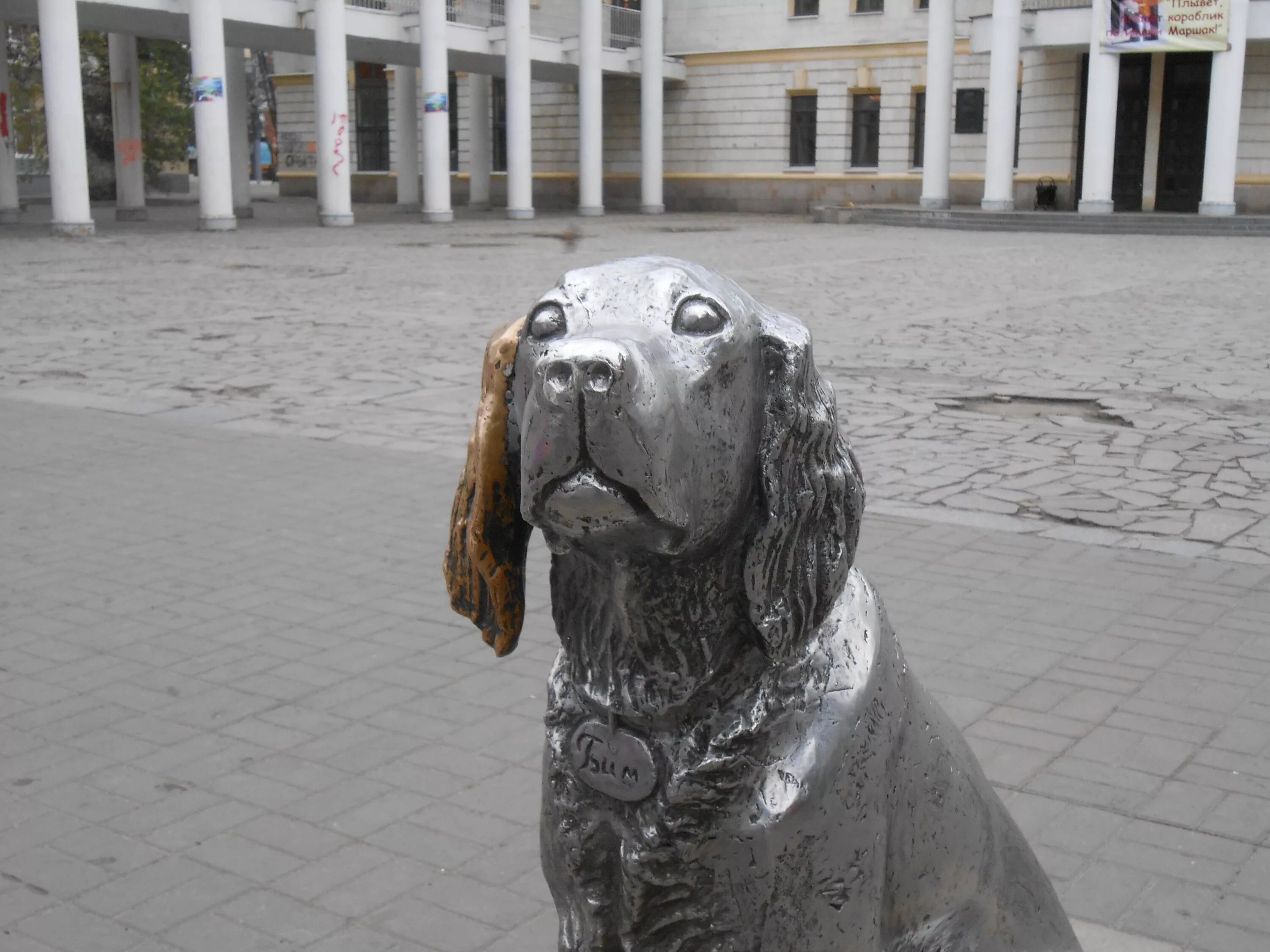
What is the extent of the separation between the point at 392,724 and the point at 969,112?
38.1m

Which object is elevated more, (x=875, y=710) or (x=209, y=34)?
(x=209, y=34)

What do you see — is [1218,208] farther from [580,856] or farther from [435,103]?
[580,856]

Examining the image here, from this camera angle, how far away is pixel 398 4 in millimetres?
33562

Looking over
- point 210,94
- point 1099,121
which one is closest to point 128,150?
point 210,94

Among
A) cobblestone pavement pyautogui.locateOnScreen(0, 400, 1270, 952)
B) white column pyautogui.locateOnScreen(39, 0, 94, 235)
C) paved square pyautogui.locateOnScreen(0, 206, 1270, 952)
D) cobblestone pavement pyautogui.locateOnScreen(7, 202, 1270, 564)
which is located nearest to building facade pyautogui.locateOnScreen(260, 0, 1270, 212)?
cobblestone pavement pyautogui.locateOnScreen(7, 202, 1270, 564)

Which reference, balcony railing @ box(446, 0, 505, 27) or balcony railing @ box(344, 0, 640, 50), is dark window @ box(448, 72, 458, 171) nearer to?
balcony railing @ box(344, 0, 640, 50)

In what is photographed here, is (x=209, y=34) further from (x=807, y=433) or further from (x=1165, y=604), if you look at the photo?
(x=807, y=433)

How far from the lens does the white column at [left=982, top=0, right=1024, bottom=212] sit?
33688mm

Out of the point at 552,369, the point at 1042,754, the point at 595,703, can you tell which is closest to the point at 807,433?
the point at 552,369

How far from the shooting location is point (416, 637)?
527 cm

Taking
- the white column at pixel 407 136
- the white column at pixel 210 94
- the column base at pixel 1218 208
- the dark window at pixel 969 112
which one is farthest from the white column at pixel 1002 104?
the white column at pixel 210 94

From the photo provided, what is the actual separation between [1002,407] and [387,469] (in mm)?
4330

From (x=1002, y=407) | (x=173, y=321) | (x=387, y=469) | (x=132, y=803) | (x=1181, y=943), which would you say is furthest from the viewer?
(x=173, y=321)

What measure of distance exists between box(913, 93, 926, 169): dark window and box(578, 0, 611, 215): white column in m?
9.24
